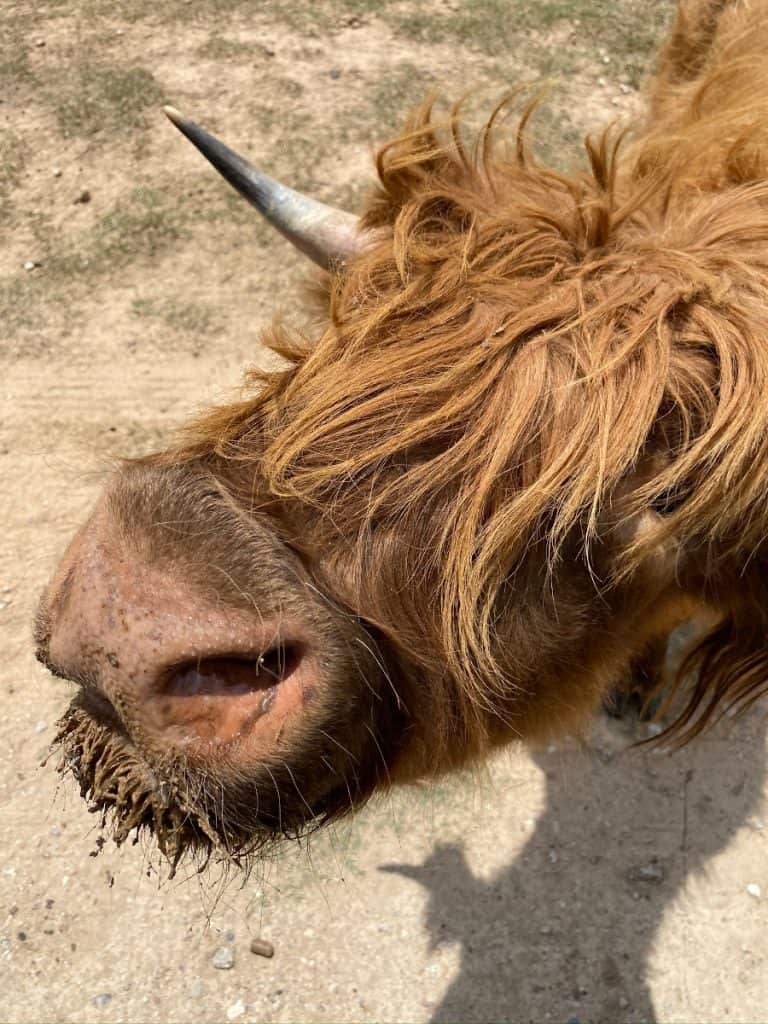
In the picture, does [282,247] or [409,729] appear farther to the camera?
[282,247]

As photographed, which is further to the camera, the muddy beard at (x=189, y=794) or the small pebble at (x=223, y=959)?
the small pebble at (x=223, y=959)

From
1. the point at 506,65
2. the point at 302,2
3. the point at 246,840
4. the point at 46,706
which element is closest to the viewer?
the point at 246,840

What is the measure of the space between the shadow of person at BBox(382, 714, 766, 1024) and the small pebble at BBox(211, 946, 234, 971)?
2.28 ft

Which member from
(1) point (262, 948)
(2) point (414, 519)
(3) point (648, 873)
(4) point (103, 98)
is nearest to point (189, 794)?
(2) point (414, 519)

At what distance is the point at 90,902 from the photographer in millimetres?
3426

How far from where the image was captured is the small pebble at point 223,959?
3.29 metres

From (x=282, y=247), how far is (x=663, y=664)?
A: 3763 millimetres

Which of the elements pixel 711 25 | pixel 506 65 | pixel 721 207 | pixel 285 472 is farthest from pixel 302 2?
pixel 285 472

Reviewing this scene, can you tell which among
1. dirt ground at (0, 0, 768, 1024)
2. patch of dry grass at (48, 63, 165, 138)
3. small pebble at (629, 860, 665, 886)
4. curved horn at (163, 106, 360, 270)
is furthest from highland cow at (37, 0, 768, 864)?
patch of dry grass at (48, 63, 165, 138)

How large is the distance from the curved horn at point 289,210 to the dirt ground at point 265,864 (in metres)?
0.70

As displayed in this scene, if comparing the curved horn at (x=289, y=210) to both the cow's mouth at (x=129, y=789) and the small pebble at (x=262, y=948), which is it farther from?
the small pebble at (x=262, y=948)

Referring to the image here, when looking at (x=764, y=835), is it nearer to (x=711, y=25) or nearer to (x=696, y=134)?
(x=696, y=134)

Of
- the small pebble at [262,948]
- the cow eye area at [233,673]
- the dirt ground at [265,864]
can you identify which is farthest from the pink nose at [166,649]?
the small pebble at [262,948]

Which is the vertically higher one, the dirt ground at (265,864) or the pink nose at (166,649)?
the pink nose at (166,649)
